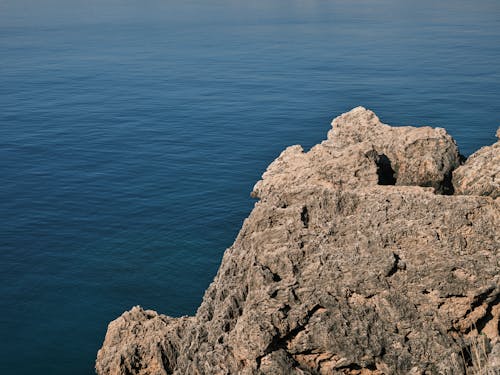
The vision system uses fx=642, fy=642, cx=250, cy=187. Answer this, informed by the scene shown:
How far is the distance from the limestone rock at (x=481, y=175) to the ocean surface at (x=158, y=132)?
18.7 meters

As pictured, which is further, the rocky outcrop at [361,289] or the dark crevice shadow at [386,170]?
the dark crevice shadow at [386,170]

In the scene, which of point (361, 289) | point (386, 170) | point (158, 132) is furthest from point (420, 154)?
point (158, 132)

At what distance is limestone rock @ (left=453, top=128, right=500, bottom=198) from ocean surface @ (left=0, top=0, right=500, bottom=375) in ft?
61.4

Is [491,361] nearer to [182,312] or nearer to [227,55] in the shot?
[182,312]

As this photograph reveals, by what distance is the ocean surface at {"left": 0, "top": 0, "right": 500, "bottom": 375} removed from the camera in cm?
4078

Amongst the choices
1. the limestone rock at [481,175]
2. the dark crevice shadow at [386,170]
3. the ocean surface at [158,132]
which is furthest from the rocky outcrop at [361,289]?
the ocean surface at [158,132]

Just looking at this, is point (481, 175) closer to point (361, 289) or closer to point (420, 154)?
point (420, 154)

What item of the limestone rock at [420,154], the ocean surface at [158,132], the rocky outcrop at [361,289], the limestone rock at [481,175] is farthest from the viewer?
the ocean surface at [158,132]

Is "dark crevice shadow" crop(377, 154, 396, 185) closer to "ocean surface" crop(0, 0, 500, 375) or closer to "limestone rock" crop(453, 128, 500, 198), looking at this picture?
"limestone rock" crop(453, 128, 500, 198)

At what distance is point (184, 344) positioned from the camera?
24.5 m

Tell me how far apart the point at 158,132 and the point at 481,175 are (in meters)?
59.7

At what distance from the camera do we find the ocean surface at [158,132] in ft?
134

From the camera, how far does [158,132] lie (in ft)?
264

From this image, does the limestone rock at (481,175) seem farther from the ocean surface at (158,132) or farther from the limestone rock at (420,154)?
the ocean surface at (158,132)
